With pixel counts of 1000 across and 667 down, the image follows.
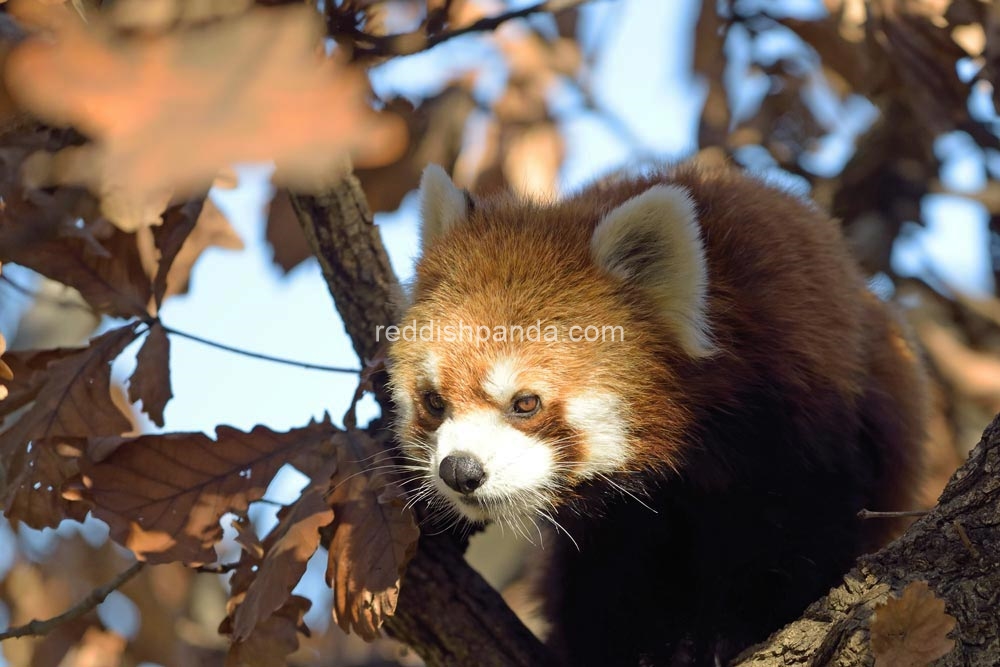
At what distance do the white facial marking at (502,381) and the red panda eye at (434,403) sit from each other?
20cm

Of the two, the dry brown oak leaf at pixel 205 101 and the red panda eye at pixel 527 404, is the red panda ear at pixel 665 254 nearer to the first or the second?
the red panda eye at pixel 527 404

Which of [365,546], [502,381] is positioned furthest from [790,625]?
[365,546]

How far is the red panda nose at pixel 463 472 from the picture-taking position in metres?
3.07

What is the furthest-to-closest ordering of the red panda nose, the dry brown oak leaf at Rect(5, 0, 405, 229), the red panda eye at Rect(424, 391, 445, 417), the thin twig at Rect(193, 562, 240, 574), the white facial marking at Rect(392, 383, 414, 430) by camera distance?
the white facial marking at Rect(392, 383, 414, 430) < the red panda eye at Rect(424, 391, 445, 417) < the thin twig at Rect(193, 562, 240, 574) < the red panda nose < the dry brown oak leaf at Rect(5, 0, 405, 229)

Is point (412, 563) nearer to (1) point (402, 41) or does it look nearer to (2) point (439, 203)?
(2) point (439, 203)

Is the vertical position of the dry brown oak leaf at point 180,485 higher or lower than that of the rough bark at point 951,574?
lower

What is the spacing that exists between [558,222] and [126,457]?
5.34ft

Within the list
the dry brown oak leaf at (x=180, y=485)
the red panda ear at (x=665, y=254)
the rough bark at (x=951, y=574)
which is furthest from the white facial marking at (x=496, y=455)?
the rough bark at (x=951, y=574)

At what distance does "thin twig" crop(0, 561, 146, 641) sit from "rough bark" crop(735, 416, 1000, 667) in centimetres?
201

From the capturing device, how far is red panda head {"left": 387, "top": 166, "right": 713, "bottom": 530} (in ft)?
10.5

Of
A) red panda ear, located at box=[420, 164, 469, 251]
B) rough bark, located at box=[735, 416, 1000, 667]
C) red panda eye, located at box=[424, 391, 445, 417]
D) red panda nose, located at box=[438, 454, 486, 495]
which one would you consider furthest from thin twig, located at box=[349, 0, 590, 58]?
rough bark, located at box=[735, 416, 1000, 667]

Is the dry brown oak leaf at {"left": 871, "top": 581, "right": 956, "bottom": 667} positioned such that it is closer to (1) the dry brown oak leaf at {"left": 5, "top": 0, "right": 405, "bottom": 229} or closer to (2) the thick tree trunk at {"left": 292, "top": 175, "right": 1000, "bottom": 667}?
(2) the thick tree trunk at {"left": 292, "top": 175, "right": 1000, "bottom": 667}

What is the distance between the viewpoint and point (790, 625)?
9.04 ft

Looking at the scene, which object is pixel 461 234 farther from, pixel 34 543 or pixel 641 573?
pixel 34 543
